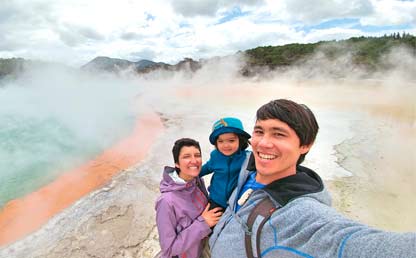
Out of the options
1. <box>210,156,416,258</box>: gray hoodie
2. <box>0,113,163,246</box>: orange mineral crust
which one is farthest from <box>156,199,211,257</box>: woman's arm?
<box>0,113,163,246</box>: orange mineral crust

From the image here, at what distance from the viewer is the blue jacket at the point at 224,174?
68.2 inches

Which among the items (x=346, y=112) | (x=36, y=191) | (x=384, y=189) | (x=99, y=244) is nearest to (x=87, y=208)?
(x=99, y=244)

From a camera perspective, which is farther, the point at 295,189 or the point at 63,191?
the point at 63,191

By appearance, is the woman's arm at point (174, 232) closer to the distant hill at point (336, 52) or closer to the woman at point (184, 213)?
the woman at point (184, 213)

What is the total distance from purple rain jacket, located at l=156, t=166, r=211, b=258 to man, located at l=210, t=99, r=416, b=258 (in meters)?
0.28

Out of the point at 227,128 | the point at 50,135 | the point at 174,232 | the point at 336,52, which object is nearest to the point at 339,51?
the point at 336,52

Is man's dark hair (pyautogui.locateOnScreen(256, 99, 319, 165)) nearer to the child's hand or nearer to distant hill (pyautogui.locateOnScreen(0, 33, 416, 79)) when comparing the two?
the child's hand

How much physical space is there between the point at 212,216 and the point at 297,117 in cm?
78

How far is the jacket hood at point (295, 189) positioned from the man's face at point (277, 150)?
0.05 meters

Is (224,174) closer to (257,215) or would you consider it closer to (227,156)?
(227,156)

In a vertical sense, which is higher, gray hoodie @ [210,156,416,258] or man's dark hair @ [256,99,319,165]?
man's dark hair @ [256,99,319,165]

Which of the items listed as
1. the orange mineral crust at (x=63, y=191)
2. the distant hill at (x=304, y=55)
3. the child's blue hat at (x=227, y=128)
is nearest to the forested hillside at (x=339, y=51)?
the distant hill at (x=304, y=55)

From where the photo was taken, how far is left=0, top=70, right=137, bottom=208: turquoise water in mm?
6703

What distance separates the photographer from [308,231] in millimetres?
849
